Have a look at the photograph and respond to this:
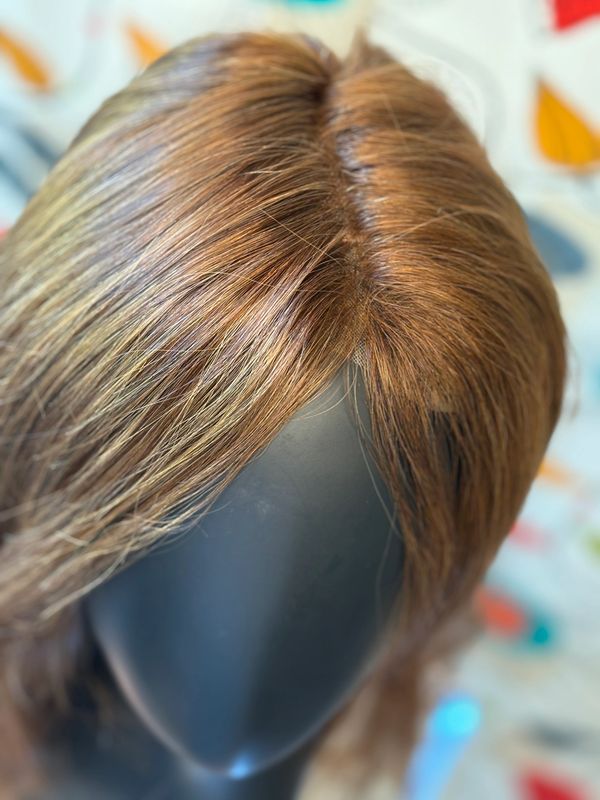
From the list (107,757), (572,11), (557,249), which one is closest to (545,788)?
(107,757)

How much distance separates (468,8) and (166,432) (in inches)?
25.0

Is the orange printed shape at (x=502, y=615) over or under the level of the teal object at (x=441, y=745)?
under

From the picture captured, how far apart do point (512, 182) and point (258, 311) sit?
0.55 metres

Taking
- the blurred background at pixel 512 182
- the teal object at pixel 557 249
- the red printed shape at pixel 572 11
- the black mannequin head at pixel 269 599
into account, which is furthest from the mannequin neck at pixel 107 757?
the red printed shape at pixel 572 11

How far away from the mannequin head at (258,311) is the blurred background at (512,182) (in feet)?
0.72

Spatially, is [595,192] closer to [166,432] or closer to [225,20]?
[225,20]

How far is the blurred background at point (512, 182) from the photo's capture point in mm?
824

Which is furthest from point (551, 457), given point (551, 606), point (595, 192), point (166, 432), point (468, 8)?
point (166, 432)

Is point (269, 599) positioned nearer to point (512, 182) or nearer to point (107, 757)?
point (107, 757)

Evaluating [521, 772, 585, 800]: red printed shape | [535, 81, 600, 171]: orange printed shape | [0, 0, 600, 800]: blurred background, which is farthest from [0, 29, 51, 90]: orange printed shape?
[521, 772, 585, 800]: red printed shape

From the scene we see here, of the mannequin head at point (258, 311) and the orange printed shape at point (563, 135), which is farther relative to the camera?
the orange printed shape at point (563, 135)

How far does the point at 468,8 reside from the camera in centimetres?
82

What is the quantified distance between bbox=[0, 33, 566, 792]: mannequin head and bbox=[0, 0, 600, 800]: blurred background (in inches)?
8.6

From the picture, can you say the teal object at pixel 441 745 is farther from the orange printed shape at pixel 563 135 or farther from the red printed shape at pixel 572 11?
the red printed shape at pixel 572 11
